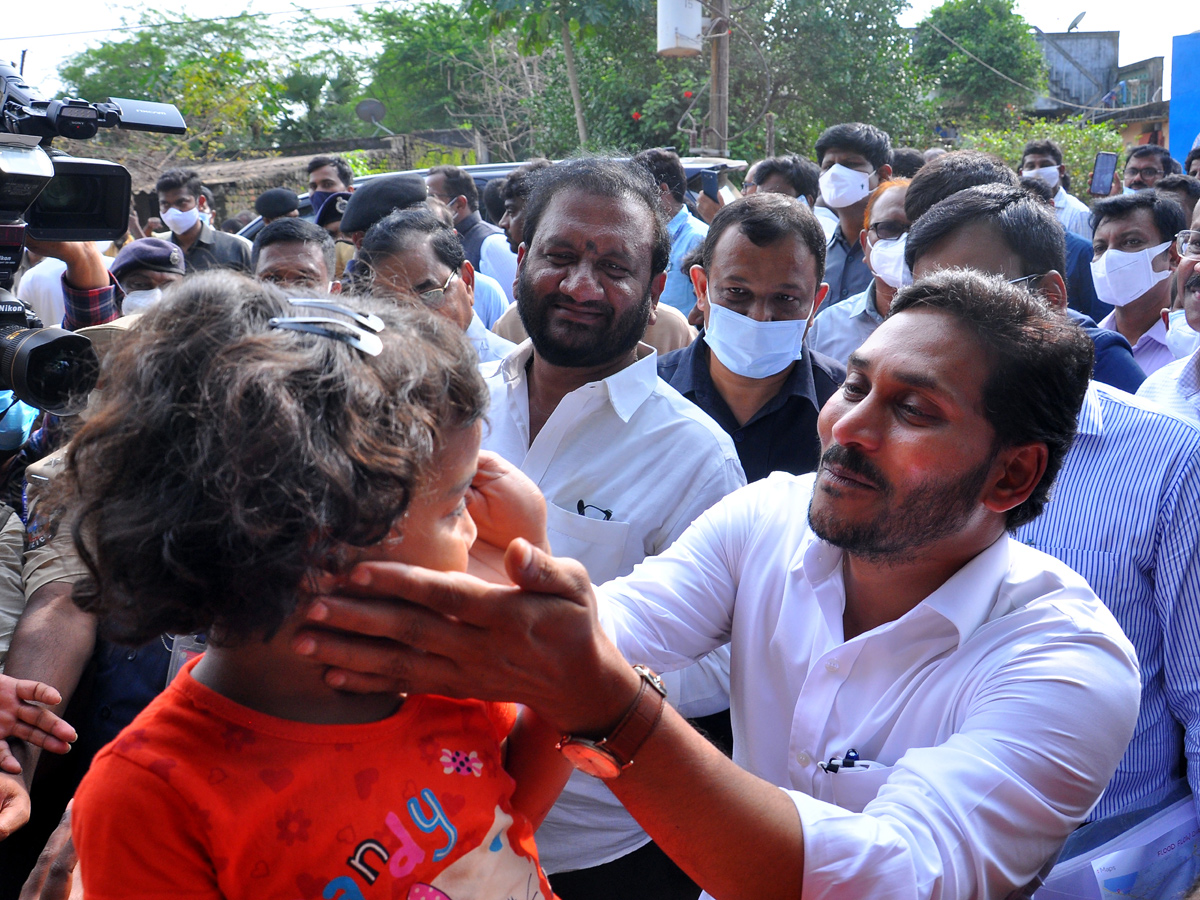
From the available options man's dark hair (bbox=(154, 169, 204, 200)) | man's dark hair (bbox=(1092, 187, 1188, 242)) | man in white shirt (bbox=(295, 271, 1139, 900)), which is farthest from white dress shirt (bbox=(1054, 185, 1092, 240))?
man's dark hair (bbox=(154, 169, 204, 200))

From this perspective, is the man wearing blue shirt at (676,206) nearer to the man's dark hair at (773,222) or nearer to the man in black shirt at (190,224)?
the man's dark hair at (773,222)

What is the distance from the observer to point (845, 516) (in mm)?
1932

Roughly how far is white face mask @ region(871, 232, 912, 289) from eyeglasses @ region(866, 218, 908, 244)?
0.23 metres

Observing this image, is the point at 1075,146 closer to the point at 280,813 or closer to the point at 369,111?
the point at 369,111

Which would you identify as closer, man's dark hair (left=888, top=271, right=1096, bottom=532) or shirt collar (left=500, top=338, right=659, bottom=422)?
man's dark hair (left=888, top=271, right=1096, bottom=532)

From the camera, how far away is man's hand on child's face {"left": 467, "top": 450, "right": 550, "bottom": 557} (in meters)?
1.62

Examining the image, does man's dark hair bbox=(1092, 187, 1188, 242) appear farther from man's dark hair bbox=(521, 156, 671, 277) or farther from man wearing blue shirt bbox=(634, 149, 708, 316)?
man's dark hair bbox=(521, 156, 671, 277)

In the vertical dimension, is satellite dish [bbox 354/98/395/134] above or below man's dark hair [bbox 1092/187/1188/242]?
above

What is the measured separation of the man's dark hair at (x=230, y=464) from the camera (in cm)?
116

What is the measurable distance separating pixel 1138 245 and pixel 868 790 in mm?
4506

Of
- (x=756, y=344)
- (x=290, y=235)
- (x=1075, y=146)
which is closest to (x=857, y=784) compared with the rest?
(x=756, y=344)

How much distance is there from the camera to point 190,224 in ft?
28.7

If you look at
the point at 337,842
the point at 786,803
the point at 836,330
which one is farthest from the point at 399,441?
the point at 836,330

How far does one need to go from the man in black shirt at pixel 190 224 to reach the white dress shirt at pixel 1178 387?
747cm
